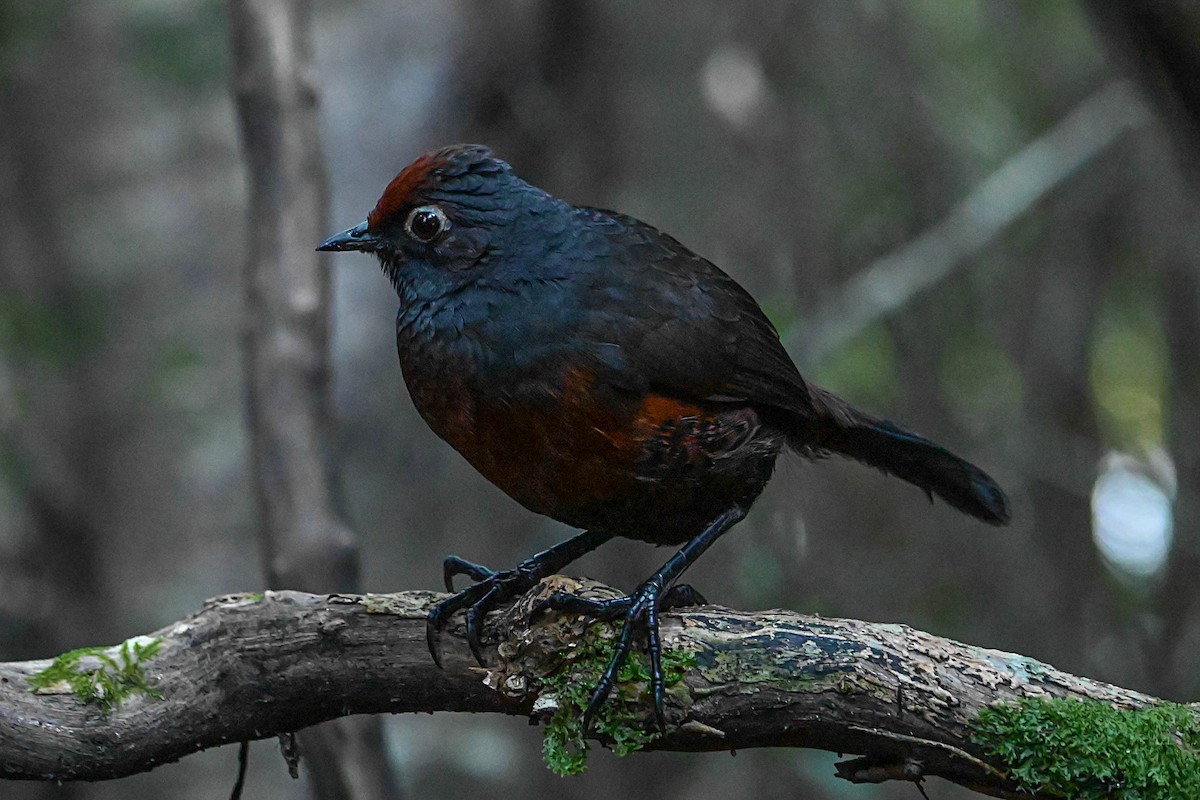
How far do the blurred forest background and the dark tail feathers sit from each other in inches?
43.1

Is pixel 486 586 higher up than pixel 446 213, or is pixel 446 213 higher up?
pixel 446 213

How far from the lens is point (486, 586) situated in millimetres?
2902

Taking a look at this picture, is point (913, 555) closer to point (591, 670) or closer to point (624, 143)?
point (624, 143)

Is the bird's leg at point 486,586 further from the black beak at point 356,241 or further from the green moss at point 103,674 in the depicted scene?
the black beak at point 356,241

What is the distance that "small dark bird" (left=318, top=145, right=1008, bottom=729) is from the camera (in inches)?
109

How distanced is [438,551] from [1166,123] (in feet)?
9.30

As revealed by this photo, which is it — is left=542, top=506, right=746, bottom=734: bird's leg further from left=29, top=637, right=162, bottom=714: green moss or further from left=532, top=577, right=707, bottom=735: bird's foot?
left=29, top=637, right=162, bottom=714: green moss

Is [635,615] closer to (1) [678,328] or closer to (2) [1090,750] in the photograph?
(1) [678,328]

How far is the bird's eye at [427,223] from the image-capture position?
312cm

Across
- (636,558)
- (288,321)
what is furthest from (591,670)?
(636,558)

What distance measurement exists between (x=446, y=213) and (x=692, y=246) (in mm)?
3023

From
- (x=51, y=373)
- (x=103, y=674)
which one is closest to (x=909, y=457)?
(x=103, y=674)

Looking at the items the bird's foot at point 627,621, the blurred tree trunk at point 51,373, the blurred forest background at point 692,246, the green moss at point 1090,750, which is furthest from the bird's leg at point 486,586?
the blurred tree trunk at point 51,373

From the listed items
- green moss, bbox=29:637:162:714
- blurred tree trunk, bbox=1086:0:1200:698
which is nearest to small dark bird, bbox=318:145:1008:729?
green moss, bbox=29:637:162:714
